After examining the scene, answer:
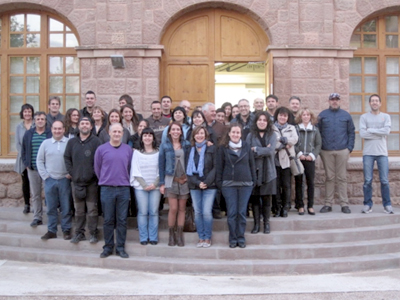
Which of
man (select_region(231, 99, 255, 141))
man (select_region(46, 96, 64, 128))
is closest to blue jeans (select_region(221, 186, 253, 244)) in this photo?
man (select_region(231, 99, 255, 141))

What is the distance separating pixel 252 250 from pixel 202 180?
1128 mm

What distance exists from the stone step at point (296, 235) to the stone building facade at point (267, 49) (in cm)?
172

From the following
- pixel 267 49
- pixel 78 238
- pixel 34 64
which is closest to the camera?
pixel 78 238

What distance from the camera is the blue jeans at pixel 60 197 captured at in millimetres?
6820

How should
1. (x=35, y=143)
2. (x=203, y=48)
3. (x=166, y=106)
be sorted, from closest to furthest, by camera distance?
(x=35, y=143) < (x=166, y=106) < (x=203, y=48)

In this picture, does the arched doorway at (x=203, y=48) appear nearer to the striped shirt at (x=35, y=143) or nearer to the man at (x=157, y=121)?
the man at (x=157, y=121)

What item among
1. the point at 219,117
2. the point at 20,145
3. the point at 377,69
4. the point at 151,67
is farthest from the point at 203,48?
the point at 20,145

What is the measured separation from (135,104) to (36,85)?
6.96 feet

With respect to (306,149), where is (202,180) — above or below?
below

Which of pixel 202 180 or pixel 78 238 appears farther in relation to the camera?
pixel 78 238

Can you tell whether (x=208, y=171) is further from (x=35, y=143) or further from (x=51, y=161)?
(x=35, y=143)

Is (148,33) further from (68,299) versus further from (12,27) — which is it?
(68,299)

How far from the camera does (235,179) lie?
6438mm

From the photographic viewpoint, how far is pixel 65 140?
695 cm
